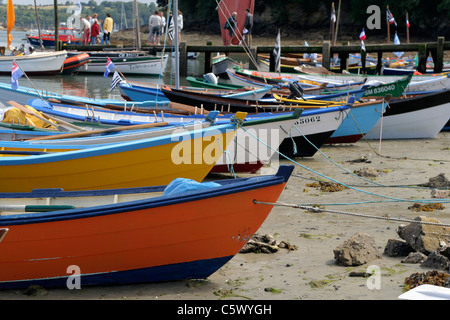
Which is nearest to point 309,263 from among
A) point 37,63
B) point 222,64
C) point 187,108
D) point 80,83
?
point 187,108

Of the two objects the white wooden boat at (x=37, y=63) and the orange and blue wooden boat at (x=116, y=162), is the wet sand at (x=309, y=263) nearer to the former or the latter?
the orange and blue wooden boat at (x=116, y=162)

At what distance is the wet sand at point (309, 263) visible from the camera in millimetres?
5898

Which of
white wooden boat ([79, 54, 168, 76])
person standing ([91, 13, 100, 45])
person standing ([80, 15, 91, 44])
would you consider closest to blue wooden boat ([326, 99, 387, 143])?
white wooden boat ([79, 54, 168, 76])

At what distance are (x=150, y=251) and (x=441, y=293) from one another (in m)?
2.47

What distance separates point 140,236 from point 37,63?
24621 mm

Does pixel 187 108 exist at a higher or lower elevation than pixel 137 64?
higher

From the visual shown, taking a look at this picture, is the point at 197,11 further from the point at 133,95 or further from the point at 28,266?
the point at 28,266

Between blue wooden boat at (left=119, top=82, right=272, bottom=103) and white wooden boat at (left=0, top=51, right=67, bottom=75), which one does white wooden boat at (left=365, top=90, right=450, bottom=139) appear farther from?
white wooden boat at (left=0, top=51, right=67, bottom=75)

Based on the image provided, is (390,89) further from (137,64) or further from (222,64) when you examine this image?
(137,64)

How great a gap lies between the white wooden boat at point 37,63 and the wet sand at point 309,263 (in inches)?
796

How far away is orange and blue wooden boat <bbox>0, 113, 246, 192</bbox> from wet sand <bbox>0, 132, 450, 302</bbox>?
4.02 feet

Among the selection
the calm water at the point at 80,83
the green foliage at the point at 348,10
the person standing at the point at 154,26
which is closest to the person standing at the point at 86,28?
the person standing at the point at 154,26

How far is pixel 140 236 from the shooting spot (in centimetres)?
604

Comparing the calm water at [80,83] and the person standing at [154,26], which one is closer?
the calm water at [80,83]
